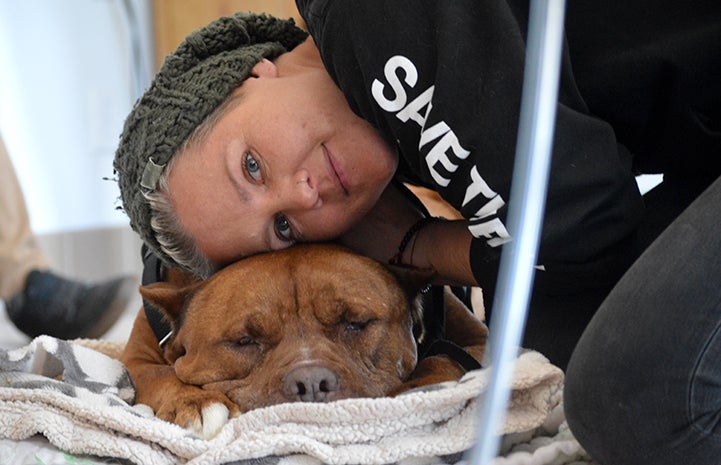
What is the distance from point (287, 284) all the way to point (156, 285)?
38 cm

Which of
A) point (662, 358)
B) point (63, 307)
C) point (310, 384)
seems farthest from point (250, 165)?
point (63, 307)

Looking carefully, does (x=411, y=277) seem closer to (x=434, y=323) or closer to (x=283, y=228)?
(x=434, y=323)

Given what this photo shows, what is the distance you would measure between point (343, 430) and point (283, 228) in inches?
19.8

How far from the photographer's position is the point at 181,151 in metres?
1.45

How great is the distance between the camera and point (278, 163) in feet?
4.58

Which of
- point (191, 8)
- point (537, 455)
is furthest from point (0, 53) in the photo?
point (537, 455)

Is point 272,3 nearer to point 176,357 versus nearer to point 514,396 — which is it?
point 176,357

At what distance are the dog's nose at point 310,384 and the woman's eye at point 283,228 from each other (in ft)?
1.06

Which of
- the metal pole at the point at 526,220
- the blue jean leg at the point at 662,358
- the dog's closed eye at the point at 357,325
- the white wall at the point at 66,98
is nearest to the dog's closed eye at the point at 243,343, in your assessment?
the dog's closed eye at the point at 357,325

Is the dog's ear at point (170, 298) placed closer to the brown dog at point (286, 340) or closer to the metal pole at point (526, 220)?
the brown dog at point (286, 340)

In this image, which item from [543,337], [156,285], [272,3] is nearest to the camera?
[543,337]

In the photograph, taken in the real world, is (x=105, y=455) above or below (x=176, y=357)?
above

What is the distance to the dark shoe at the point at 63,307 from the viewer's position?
2.33m

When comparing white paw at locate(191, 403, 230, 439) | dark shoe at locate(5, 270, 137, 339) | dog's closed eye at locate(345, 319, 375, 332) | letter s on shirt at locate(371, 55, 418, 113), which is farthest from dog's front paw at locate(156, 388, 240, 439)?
dark shoe at locate(5, 270, 137, 339)
